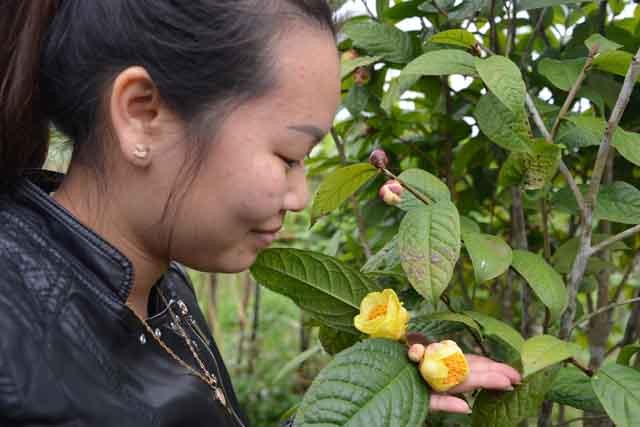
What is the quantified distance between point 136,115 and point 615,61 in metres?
0.63

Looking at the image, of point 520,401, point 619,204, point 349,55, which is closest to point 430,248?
point 520,401

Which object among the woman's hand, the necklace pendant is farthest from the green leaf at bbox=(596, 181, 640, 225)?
the necklace pendant

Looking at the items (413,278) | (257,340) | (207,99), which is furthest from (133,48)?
(257,340)

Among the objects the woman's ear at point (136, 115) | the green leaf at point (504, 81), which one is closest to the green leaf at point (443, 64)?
the green leaf at point (504, 81)

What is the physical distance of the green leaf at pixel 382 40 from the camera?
4.50 feet

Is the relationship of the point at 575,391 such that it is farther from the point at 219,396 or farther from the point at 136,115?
the point at 136,115

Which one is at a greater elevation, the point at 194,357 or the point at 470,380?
the point at 470,380

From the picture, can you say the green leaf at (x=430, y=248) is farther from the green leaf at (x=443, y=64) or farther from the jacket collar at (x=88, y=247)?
the jacket collar at (x=88, y=247)

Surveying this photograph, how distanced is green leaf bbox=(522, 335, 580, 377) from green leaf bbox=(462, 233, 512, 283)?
99 mm

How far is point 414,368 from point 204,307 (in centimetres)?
351

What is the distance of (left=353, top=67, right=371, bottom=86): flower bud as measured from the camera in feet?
4.93

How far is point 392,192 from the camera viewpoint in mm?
1115

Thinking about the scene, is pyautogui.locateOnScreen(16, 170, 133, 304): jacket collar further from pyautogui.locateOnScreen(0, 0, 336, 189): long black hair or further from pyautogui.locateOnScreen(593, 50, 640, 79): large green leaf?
pyautogui.locateOnScreen(593, 50, 640, 79): large green leaf

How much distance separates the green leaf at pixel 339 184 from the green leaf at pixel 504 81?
19cm
